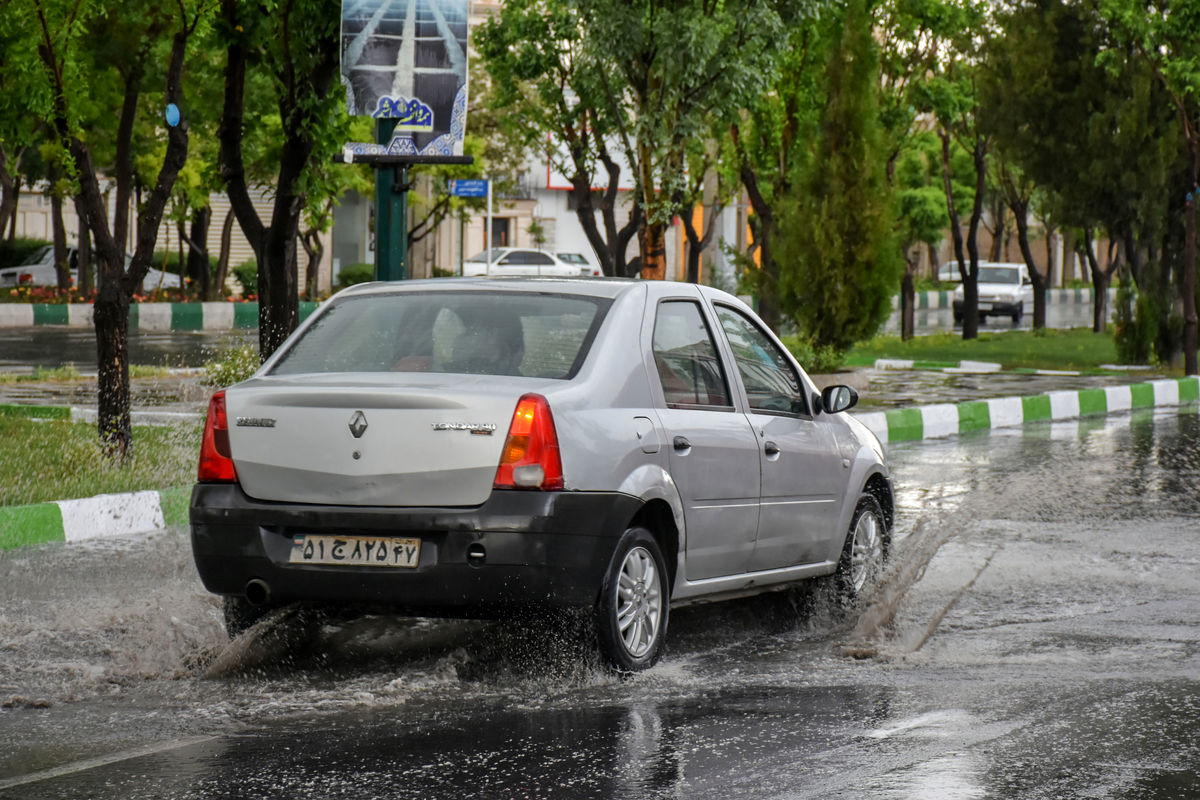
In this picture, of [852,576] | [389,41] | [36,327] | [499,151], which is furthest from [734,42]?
[499,151]

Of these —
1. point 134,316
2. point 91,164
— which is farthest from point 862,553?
point 134,316

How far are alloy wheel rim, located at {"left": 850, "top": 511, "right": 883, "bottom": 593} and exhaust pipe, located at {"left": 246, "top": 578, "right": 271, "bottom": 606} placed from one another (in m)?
2.68

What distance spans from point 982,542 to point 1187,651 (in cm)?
314

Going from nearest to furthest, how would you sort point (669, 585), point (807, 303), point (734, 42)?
point (669, 585) < point (734, 42) < point (807, 303)

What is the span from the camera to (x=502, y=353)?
6164mm

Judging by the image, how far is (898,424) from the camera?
55.2 ft

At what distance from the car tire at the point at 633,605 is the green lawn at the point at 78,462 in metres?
5.10

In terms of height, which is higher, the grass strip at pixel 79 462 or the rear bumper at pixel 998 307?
the rear bumper at pixel 998 307

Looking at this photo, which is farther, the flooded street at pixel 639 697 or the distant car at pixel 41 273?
the distant car at pixel 41 273

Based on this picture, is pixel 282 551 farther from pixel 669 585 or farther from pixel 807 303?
pixel 807 303

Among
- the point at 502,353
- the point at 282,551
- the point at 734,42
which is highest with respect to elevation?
the point at 734,42

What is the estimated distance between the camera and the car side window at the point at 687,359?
6.46 meters

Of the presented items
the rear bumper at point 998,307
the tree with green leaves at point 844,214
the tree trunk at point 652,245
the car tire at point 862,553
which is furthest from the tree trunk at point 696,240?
the car tire at point 862,553

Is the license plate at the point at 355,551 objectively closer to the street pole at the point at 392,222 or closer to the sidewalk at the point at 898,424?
the sidewalk at the point at 898,424
